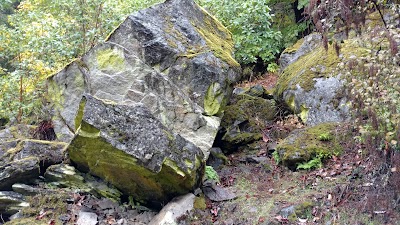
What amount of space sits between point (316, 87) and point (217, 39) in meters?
2.46

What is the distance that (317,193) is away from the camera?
18.3 ft

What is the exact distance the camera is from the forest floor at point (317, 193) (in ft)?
15.6

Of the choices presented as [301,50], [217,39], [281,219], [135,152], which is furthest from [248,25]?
[281,219]

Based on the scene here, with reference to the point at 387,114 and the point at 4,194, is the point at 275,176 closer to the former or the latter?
the point at 387,114

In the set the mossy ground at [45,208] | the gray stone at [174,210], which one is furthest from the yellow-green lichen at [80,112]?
the gray stone at [174,210]

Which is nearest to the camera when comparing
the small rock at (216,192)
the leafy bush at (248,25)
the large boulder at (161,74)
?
the small rock at (216,192)

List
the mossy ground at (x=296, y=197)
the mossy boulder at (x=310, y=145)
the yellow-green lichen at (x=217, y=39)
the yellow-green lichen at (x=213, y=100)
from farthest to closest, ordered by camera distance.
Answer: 1. the yellow-green lichen at (x=217, y=39)
2. the yellow-green lichen at (x=213, y=100)
3. the mossy boulder at (x=310, y=145)
4. the mossy ground at (x=296, y=197)

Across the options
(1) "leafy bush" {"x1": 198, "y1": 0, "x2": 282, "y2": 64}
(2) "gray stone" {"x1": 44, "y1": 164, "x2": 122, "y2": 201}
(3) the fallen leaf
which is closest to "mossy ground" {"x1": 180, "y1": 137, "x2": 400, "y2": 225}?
(2) "gray stone" {"x1": 44, "y1": 164, "x2": 122, "y2": 201}

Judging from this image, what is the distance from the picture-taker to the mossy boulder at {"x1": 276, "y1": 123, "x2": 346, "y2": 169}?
6496 mm

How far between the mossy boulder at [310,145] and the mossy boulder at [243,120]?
1092 mm

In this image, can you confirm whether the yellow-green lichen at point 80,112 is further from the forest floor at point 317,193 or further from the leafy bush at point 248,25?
the leafy bush at point 248,25

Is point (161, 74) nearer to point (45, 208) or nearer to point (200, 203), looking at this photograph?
point (200, 203)

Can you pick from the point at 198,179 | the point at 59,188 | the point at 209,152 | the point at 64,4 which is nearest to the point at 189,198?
the point at 198,179

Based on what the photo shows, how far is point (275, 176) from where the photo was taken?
21.8ft
